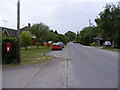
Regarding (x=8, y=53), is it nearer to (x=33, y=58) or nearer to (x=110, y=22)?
(x=33, y=58)

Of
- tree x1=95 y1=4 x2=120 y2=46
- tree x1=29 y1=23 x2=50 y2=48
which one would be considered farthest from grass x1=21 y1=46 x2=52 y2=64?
tree x1=95 y1=4 x2=120 y2=46

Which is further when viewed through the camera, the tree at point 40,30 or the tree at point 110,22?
the tree at point 110,22

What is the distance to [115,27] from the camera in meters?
38.9

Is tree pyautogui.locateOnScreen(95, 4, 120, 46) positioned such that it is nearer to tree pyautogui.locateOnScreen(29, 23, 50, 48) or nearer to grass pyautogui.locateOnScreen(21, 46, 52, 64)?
tree pyautogui.locateOnScreen(29, 23, 50, 48)

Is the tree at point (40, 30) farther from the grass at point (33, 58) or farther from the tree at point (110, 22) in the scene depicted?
the grass at point (33, 58)

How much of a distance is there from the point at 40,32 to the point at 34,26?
1864 mm

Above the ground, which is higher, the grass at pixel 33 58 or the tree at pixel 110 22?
the tree at pixel 110 22

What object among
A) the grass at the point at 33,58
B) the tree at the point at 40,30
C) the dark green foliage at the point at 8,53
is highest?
the tree at the point at 40,30

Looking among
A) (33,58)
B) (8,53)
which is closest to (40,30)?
(33,58)

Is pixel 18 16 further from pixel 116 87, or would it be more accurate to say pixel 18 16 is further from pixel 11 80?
pixel 116 87

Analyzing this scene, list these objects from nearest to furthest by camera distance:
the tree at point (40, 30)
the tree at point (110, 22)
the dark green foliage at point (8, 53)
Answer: the dark green foliage at point (8, 53)
the tree at point (40, 30)
the tree at point (110, 22)

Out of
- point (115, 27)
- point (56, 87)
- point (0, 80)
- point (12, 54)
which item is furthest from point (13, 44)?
point (115, 27)

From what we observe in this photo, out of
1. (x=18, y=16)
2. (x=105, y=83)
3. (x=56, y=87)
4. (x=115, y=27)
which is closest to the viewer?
(x=56, y=87)

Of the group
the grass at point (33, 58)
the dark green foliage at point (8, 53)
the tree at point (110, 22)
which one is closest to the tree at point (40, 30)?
the tree at point (110, 22)
